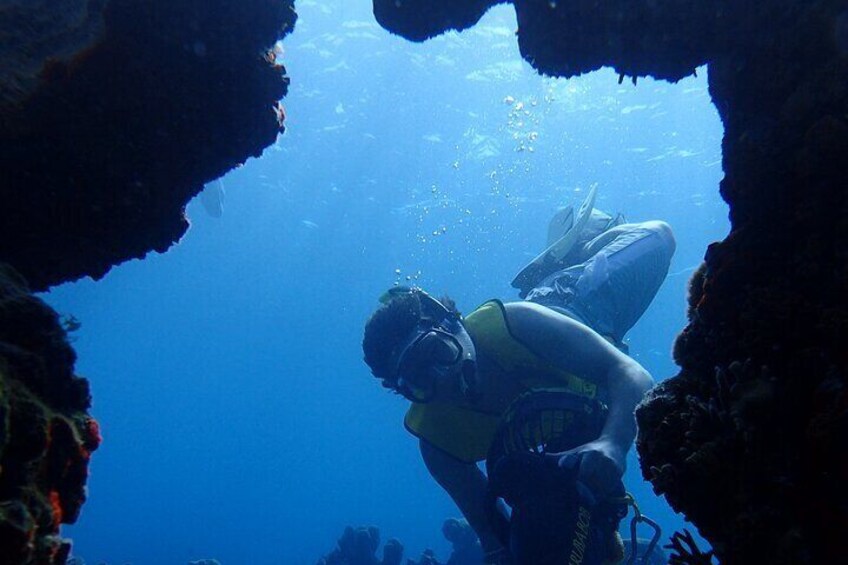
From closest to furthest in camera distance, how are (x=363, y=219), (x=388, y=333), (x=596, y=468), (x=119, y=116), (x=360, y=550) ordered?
(x=119, y=116), (x=596, y=468), (x=388, y=333), (x=360, y=550), (x=363, y=219)

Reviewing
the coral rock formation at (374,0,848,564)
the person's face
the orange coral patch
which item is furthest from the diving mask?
the orange coral patch

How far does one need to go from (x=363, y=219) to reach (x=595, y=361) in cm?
3463

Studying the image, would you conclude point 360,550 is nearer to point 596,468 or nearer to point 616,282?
point 616,282

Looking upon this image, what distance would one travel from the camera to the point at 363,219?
129 ft

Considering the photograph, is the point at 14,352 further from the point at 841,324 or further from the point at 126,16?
the point at 841,324

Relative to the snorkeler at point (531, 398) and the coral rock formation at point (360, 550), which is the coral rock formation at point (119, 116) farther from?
the coral rock formation at point (360, 550)

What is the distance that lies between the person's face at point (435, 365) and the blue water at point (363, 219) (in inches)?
683

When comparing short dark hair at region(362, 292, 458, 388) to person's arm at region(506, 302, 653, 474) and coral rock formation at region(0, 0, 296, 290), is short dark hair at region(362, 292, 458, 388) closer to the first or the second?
person's arm at region(506, 302, 653, 474)

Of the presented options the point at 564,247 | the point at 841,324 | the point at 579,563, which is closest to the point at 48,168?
the point at 841,324

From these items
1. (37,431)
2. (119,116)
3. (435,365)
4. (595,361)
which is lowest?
(37,431)

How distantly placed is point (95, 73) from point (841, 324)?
4.05m

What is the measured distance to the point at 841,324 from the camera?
2000 mm

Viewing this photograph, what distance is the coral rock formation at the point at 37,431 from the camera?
2023 mm

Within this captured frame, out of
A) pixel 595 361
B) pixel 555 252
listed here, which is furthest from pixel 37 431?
pixel 555 252
